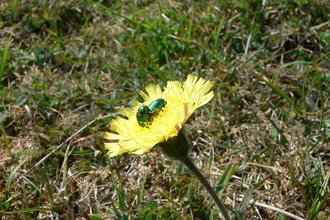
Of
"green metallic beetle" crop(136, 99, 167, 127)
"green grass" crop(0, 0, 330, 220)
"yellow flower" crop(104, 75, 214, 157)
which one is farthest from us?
"green grass" crop(0, 0, 330, 220)

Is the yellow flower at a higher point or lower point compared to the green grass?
higher

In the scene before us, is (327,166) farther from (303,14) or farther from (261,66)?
(303,14)

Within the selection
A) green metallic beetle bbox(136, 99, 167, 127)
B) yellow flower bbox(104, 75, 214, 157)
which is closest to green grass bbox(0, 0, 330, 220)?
yellow flower bbox(104, 75, 214, 157)

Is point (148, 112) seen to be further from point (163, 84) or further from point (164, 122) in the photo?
point (163, 84)

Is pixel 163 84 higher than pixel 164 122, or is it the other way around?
pixel 164 122

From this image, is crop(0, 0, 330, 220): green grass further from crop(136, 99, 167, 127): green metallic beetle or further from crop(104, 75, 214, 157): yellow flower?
crop(136, 99, 167, 127): green metallic beetle

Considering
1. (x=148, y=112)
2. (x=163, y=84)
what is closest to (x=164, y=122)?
(x=148, y=112)
